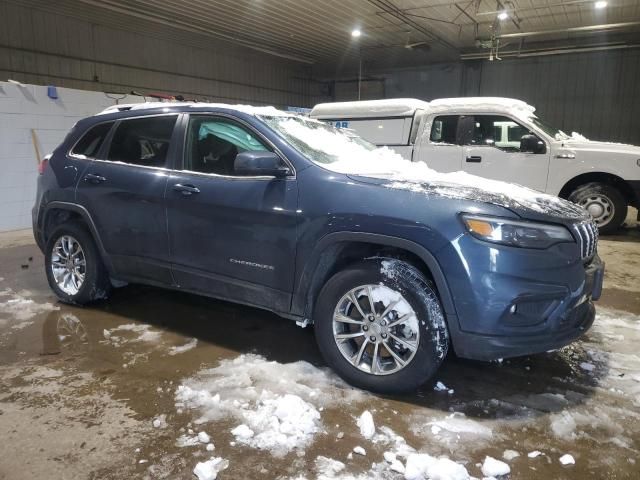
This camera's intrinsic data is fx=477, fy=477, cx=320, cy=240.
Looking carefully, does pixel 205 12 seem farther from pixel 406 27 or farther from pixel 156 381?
pixel 156 381

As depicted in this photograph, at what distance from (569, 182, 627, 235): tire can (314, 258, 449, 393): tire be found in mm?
5874

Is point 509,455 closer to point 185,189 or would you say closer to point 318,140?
point 318,140

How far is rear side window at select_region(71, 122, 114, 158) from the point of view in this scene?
4.05 metres

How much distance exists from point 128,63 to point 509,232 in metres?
15.7

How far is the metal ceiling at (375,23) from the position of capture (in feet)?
37.8

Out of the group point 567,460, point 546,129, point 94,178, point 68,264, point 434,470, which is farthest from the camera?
point 546,129

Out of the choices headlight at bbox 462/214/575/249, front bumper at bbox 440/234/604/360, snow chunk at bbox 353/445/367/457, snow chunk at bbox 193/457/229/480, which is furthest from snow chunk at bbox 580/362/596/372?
snow chunk at bbox 193/457/229/480

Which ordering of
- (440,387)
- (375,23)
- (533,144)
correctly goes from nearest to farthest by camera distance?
1. (440,387)
2. (533,144)
3. (375,23)

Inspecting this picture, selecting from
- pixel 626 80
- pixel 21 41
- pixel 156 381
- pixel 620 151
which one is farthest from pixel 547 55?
pixel 156 381

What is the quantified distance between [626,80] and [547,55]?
2548mm

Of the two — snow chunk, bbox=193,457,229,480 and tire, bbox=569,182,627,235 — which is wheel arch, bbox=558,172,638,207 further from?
snow chunk, bbox=193,457,229,480

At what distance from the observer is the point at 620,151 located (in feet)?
23.5

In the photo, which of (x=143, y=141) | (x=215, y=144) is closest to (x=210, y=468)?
(x=215, y=144)

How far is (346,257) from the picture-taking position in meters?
2.91
